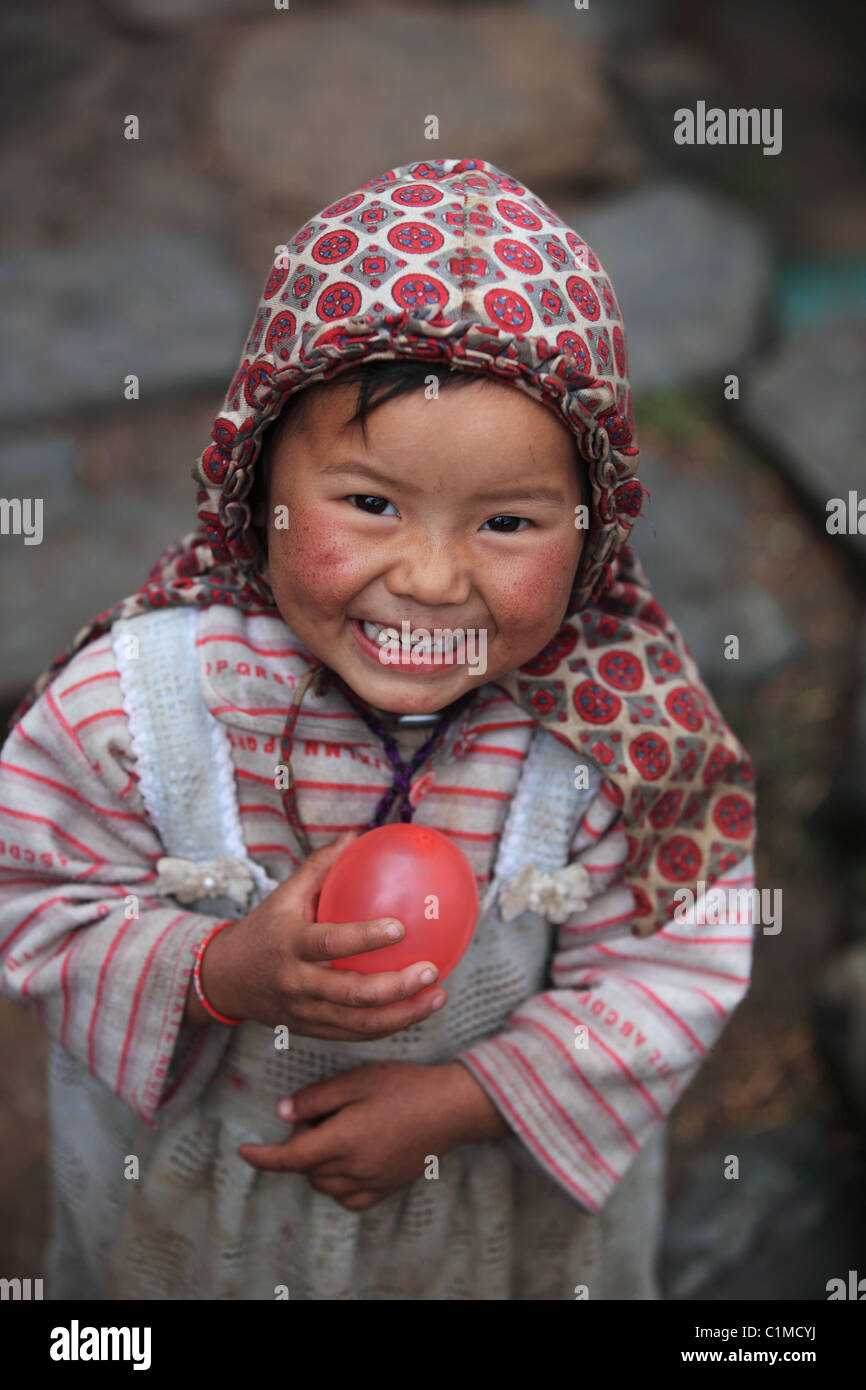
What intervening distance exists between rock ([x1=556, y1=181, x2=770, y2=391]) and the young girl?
2.56 metres

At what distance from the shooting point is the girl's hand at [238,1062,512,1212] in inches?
60.6

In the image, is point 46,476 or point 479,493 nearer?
point 479,493

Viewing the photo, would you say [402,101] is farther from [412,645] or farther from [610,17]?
[412,645]

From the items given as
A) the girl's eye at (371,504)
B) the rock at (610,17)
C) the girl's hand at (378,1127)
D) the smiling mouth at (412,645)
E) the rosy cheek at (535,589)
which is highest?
the rock at (610,17)

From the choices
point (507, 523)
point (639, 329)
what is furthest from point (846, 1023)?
point (639, 329)

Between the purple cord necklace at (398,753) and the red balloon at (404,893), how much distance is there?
0.43 feet

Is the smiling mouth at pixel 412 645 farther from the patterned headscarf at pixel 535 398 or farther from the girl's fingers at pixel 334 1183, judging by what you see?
the girl's fingers at pixel 334 1183

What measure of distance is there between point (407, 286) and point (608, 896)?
77cm

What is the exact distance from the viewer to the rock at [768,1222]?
241 centimetres

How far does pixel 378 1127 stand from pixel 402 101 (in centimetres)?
455

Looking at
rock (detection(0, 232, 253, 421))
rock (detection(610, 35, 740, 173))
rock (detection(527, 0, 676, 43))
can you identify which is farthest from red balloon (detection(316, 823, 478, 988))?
rock (detection(527, 0, 676, 43))

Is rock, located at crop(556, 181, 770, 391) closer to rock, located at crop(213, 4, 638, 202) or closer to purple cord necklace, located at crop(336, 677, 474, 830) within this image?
rock, located at crop(213, 4, 638, 202)

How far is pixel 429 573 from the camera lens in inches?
49.4

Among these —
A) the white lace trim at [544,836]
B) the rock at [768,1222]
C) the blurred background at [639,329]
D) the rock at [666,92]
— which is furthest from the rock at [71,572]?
the rock at [666,92]
